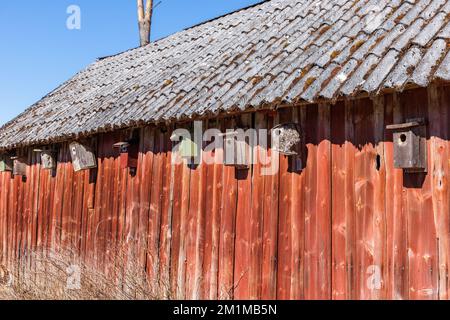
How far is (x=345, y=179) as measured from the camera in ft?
15.1

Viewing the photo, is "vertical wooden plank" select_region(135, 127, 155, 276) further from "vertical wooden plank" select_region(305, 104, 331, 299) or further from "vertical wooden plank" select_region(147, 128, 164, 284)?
"vertical wooden plank" select_region(305, 104, 331, 299)

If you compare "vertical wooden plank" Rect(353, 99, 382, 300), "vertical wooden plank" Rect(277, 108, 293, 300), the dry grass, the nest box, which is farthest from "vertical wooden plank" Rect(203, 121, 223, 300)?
"vertical wooden plank" Rect(353, 99, 382, 300)

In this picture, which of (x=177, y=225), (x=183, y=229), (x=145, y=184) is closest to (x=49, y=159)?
(x=145, y=184)

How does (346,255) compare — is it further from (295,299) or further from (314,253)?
(295,299)

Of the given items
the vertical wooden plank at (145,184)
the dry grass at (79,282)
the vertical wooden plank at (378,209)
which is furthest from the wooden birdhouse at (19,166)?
the vertical wooden plank at (378,209)

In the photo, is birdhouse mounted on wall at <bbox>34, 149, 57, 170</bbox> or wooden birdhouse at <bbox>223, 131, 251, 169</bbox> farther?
birdhouse mounted on wall at <bbox>34, 149, 57, 170</bbox>

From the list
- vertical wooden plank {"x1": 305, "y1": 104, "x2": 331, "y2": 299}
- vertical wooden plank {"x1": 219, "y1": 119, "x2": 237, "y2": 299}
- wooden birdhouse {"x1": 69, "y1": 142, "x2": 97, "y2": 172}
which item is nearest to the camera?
vertical wooden plank {"x1": 305, "y1": 104, "x2": 331, "y2": 299}

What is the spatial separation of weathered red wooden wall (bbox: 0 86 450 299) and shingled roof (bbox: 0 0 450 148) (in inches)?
13.0

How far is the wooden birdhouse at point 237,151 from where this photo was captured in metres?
5.45

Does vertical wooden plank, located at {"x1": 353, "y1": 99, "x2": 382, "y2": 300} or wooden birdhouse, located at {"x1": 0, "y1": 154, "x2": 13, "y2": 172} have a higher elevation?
wooden birdhouse, located at {"x1": 0, "y1": 154, "x2": 13, "y2": 172}

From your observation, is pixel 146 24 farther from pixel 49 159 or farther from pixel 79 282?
pixel 79 282

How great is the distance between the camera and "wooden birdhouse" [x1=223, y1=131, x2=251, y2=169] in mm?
5453

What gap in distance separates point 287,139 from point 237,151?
807 mm

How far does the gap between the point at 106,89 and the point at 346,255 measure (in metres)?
6.25
